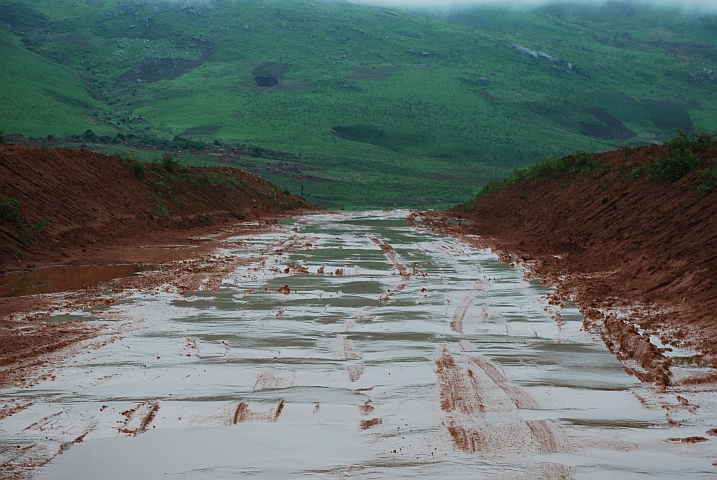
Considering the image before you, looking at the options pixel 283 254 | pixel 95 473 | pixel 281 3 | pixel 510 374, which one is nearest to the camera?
pixel 95 473

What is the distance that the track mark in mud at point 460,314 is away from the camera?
37.0 ft

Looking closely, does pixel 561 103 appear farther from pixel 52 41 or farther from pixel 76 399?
pixel 76 399

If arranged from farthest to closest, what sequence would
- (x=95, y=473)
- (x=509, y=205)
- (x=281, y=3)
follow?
(x=281, y=3) < (x=509, y=205) < (x=95, y=473)

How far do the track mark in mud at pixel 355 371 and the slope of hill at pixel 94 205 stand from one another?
10.6 m

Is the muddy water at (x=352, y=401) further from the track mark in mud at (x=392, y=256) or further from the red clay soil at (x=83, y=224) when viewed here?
the track mark in mud at (x=392, y=256)

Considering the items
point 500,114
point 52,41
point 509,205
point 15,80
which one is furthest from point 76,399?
point 52,41

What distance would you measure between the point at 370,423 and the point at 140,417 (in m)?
1.97

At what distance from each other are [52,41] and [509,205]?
11051 cm

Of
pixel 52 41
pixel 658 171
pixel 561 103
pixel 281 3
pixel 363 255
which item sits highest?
pixel 281 3

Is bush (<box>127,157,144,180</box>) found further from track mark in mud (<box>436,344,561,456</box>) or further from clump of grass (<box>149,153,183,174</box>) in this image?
track mark in mud (<box>436,344,561,456</box>)

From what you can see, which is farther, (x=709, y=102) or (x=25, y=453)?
(x=709, y=102)

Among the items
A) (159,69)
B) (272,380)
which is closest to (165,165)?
(272,380)

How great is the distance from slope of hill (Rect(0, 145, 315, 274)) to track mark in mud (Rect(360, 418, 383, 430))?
12124 millimetres

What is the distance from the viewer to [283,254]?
20844 mm
